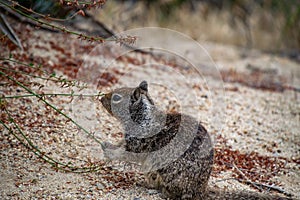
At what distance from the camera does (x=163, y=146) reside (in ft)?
12.0

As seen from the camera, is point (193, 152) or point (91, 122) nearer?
point (193, 152)

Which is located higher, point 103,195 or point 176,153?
point 176,153

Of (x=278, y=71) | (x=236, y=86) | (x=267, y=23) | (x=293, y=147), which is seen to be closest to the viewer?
(x=293, y=147)

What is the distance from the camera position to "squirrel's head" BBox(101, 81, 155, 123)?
380 cm

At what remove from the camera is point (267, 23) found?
1054 centimetres

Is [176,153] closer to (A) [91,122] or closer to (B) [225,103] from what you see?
(A) [91,122]

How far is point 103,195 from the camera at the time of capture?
357cm

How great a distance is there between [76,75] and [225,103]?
2.03 metres

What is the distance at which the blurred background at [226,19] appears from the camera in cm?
866

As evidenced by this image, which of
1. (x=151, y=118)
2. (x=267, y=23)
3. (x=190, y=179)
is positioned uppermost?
(x=267, y=23)

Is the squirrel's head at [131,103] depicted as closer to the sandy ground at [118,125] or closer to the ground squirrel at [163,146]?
the ground squirrel at [163,146]

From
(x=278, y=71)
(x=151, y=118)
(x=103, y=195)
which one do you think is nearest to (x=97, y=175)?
(x=103, y=195)

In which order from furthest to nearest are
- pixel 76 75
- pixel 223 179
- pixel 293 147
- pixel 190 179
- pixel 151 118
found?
pixel 76 75 < pixel 293 147 < pixel 223 179 < pixel 151 118 < pixel 190 179

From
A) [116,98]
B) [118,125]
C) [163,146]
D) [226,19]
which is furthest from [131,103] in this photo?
[226,19]
